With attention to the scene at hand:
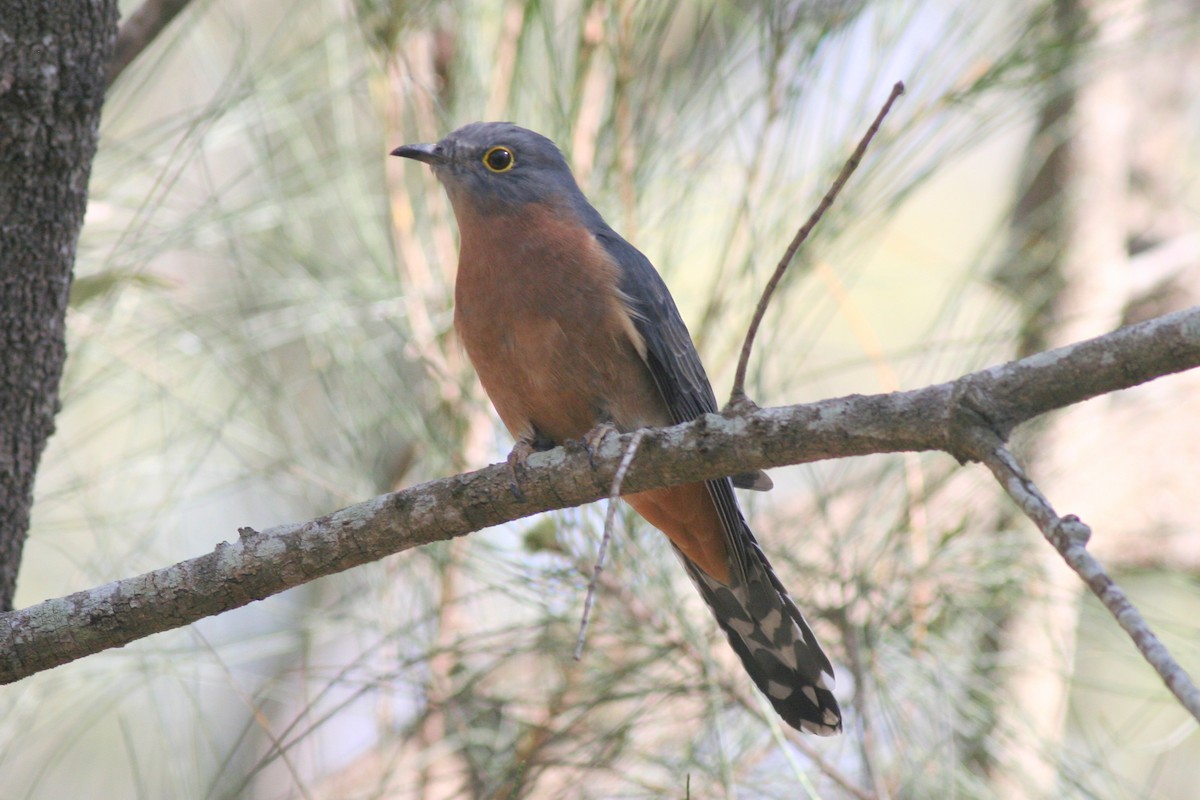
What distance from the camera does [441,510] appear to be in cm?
312

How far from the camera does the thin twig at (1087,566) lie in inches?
66.5

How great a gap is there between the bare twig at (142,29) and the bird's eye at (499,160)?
1190 mm

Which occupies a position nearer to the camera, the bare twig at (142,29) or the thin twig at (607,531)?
the thin twig at (607,531)

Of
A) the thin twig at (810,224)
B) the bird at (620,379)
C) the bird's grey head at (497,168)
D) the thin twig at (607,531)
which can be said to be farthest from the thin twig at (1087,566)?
the bird's grey head at (497,168)

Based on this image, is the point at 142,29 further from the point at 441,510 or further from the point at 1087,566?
the point at 1087,566

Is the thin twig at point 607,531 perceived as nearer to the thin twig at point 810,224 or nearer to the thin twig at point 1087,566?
the thin twig at point 810,224

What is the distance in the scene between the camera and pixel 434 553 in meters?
4.64

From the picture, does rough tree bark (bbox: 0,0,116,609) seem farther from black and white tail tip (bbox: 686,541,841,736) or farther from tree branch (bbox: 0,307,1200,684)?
black and white tail tip (bbox: 686,541,841,736)

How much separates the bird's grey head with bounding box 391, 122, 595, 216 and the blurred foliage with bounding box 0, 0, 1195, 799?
0.70 feet

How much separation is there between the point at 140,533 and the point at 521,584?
2338 mm

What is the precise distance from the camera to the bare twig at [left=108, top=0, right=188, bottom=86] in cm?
391

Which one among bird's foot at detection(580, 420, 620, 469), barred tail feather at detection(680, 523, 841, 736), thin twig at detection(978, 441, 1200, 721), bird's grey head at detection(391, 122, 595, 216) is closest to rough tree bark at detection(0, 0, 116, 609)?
bird's grey head at detection(391, 122, 595, 216)

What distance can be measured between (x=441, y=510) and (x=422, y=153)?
1.79 m

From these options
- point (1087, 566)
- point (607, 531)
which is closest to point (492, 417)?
point (607, 531)
